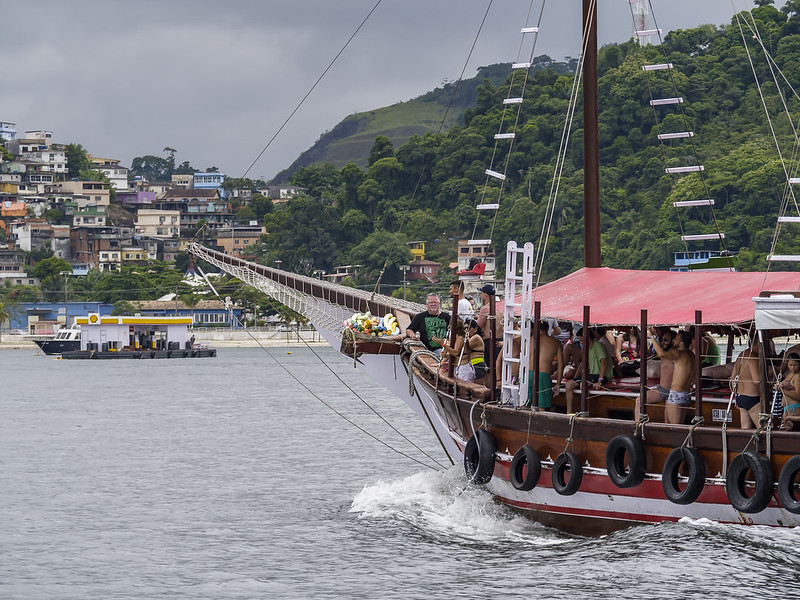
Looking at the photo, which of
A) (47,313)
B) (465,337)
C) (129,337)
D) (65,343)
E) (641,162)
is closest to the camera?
(465,337)

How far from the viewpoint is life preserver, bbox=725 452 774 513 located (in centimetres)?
1207

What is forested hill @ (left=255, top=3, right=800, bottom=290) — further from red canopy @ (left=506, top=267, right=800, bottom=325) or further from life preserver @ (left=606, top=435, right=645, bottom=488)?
life preserver @ (left=606, top=435, right=645, bottom=488)

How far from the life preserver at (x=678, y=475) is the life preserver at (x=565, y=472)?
3.78 feet

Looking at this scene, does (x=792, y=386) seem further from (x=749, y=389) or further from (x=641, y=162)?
(x=641, y=162)

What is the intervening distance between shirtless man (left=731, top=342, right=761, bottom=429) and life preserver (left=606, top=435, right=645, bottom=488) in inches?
46.9

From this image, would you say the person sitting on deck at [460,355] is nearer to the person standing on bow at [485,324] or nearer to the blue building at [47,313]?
the person standing on bow at [485,324]

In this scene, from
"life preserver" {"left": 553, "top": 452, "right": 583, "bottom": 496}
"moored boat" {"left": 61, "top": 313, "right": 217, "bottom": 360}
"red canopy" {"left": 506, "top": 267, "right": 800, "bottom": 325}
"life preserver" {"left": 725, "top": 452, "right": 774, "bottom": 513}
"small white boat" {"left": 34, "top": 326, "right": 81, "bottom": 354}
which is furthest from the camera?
"small white boat" {"left": 34, "top": 326, "right": 81, "bottom": 354}

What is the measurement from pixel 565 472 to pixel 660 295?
101 inches

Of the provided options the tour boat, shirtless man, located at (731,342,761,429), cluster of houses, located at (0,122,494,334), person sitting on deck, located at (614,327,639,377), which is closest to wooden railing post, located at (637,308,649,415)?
the tour boat

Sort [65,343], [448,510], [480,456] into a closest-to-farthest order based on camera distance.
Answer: [480,456] → [448,510] → [65,343]

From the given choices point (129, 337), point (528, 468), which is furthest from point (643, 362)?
point (129, 337)

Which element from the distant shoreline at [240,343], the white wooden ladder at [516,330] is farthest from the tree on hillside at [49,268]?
the white wooden ladder at [516,330]

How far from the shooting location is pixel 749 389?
12625 millimetres

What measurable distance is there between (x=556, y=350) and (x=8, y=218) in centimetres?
17649
